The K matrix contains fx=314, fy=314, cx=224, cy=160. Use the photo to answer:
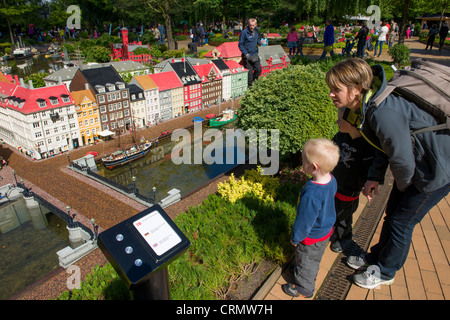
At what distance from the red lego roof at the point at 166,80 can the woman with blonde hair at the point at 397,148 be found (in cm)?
3811

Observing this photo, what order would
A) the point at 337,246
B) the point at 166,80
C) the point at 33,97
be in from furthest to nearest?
the point at 166,80 → the point at 33,97 → the point at 337,246

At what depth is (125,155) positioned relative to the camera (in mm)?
31375

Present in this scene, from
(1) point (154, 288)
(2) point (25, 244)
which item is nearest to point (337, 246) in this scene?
(1) point (154, 288)

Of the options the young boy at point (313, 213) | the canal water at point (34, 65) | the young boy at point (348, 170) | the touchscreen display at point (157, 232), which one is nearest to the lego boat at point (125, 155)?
the young boy at point (348, 170)

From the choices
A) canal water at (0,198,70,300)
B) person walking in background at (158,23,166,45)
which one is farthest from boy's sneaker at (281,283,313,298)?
person walking in background at (158,23,166,45)

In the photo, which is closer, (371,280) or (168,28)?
(371,280)

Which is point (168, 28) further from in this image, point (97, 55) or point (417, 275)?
point (417, 275)

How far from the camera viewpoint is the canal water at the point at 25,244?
18.2 meters

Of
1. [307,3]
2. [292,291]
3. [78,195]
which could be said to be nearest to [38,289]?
[78,195]

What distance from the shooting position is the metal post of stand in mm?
3242

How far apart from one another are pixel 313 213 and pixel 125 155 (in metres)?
28.9

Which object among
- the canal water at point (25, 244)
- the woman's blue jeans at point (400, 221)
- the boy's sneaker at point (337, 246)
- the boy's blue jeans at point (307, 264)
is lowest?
the canal water at point (25, 244)

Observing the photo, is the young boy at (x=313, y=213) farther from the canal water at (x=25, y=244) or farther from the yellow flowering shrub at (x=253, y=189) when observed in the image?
the canal water at (x=25, y=244)

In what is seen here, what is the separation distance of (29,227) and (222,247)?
21.9 meters
